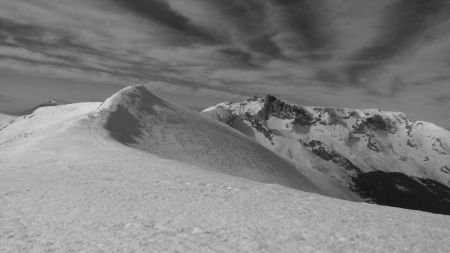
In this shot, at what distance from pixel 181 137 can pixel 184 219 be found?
71406 mm

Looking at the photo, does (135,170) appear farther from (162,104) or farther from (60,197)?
(162,104)

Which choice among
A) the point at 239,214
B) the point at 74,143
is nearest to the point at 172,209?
the point at 239,214

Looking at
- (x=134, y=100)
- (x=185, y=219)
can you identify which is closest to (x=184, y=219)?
(x=185, y=219)

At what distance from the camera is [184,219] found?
50.6ft

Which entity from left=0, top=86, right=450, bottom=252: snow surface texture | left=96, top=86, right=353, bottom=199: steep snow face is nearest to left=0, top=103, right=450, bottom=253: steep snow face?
left=0, top=86, right=450, bottom=252: snow surface texture

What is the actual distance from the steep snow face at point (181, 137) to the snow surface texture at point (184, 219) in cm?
4274

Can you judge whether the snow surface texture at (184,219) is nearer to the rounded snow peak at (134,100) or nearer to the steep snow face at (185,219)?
the steep snow face at (185,219)

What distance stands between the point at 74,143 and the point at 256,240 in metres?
39.0

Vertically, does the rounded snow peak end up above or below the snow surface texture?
above

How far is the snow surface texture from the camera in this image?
12625 mm

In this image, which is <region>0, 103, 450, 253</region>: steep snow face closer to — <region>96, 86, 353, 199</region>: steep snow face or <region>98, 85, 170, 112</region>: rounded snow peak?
<region>96, 86, 353, 199</region>: steep snow face

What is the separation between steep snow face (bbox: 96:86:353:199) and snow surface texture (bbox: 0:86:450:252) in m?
42.7

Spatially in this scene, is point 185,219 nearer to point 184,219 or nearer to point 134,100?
point 184,219

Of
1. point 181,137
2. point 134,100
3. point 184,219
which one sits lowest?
point 181,137
